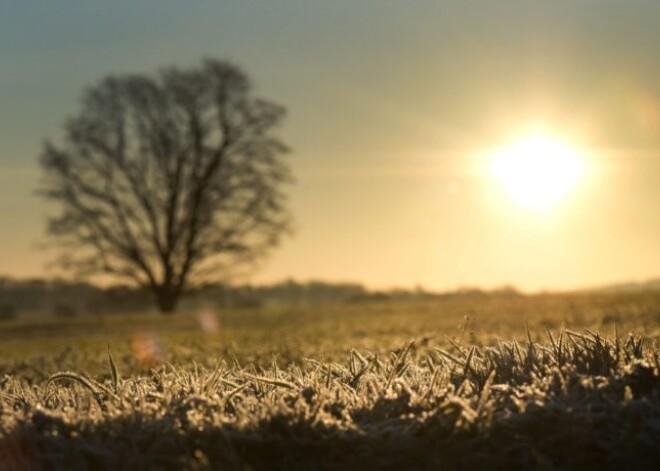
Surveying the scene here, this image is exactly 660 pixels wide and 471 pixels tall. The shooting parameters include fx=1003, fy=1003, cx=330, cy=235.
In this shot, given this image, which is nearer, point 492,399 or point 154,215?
point 492,399

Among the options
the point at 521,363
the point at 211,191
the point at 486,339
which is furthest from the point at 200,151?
the point at 521,363

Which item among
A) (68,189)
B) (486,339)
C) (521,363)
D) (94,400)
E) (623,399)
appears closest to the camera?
(623,399)

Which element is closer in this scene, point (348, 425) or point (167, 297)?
point (348, 425)

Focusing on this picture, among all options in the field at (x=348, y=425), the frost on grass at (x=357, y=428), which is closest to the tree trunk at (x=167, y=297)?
the field at (x=348, y=425)

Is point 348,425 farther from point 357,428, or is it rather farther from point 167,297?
point 167,297

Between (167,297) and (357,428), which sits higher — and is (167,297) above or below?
above

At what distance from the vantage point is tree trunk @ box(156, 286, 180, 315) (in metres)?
43.0

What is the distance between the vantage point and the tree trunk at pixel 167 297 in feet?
141

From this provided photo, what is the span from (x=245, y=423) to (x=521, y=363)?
155 centimetres

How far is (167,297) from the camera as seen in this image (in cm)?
4322

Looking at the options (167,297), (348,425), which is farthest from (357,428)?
(167,297)

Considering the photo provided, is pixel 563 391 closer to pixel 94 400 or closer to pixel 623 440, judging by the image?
pixel 623 440

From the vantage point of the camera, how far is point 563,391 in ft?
12.1

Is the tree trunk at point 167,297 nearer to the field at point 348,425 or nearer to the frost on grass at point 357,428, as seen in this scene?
the field at point 348,425
